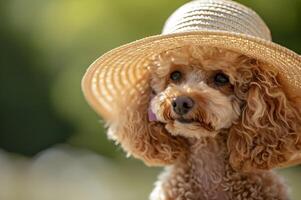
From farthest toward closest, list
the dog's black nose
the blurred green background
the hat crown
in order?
the blurred green background < the hat crown < the dog's black nose

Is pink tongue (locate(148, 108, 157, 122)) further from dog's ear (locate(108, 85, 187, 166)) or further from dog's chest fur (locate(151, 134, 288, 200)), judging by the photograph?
dog's chest fur (locate(151, 134, 288, 200))

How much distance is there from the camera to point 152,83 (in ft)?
9.04

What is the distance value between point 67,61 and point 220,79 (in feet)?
12.3

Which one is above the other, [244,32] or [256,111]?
[244,32]

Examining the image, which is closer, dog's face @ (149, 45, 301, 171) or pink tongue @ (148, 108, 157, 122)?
dog's face @ (149, 45, 301, 171)

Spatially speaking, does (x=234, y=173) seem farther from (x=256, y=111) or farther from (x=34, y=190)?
(x=34, y=190)

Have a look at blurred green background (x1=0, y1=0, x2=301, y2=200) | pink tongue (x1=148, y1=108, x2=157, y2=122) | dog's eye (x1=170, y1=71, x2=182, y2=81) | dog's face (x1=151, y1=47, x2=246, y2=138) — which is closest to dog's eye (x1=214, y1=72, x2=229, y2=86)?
dog's face (x1=151, y1=47, x2=246, y2=138)

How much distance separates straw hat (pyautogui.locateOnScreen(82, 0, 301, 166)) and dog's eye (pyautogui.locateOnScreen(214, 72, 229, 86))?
0.09 m

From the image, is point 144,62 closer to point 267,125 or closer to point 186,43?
point 186,43

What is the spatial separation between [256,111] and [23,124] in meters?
4.62

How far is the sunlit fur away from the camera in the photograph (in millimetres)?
2598

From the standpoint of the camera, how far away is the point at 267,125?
103 inches

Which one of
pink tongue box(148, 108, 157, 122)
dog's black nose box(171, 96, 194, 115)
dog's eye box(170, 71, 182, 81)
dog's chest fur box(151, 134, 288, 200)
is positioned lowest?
dog's chest fur box(151, 134, 288, 200)

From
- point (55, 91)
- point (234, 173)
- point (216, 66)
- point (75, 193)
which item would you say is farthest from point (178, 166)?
point (55, 91)
